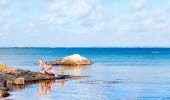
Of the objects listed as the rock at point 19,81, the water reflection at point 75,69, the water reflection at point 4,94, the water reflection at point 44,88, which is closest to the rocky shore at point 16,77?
the rock at point 19,81

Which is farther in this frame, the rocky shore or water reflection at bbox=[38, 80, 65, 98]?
the rocky shore

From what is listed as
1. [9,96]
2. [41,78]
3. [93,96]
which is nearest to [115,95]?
[93,96]

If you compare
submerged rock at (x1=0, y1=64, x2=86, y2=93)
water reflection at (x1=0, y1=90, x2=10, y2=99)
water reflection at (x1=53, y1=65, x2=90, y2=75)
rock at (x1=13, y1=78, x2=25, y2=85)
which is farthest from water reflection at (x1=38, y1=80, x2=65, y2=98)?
water reflection at (x1=53, y1=65, x2=90, y2=75)

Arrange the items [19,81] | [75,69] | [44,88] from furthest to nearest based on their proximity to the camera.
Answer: [75,69] → [19,81] → [44,88]

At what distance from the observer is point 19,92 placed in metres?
33.1

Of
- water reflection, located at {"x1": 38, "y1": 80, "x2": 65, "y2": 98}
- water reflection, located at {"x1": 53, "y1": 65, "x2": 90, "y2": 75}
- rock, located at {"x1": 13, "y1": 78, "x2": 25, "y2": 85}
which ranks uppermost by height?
rock, located at {"x1": 13, "y1": 78, "x2": 25, "y2": 85}

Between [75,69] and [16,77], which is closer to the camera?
[16,77]

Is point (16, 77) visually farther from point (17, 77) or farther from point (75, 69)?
point (75, 69)

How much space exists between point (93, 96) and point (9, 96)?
25.8 feet

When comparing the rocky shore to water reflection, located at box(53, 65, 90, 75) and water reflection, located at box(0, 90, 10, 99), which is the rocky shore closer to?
water reflection, located at box(0, 90, 10, 99)

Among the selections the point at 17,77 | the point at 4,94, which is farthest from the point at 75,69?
the point at 4,94

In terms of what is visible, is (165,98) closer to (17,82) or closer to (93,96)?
(93,96)

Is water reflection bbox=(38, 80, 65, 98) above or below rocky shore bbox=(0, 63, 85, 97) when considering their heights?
below

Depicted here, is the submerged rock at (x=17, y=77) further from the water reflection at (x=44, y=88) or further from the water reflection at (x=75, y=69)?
the water reflection at (x=75, y=69)
